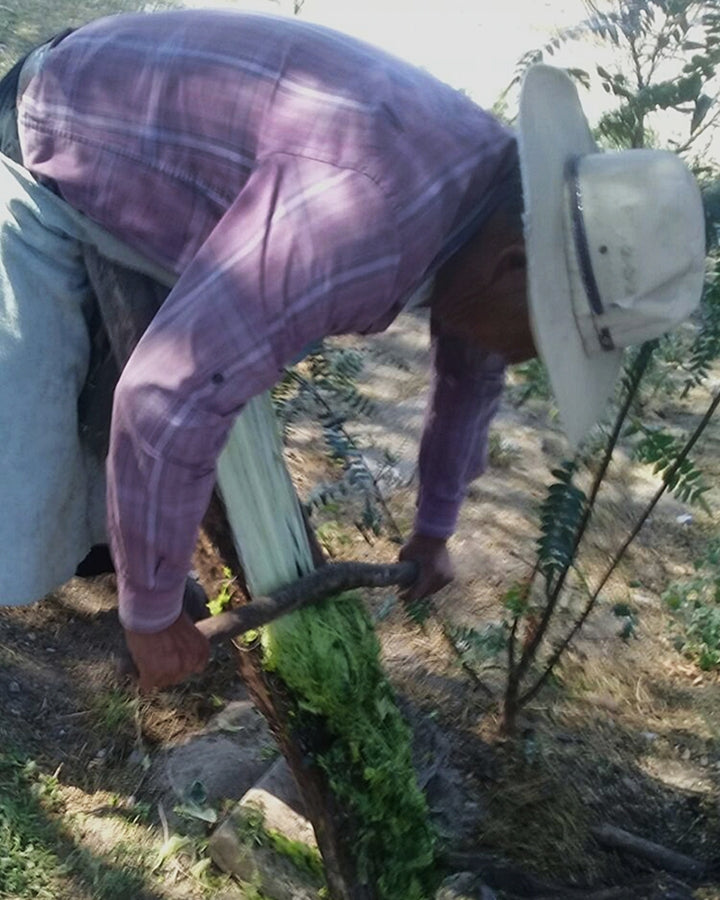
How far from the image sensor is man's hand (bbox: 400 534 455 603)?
7.64 feet

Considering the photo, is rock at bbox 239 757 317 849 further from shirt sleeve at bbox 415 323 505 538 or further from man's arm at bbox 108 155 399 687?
man's arm at bbox 108 155 399 687

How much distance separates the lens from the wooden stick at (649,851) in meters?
2.48

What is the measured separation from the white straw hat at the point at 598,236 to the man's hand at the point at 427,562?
2.41ft

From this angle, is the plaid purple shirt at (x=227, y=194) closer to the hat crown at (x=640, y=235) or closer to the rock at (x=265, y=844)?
the hat crown at (x=640, y=235)

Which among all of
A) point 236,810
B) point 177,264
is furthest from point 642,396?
point 177,264

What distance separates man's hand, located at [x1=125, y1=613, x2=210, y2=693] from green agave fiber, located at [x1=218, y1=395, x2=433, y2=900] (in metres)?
0.23

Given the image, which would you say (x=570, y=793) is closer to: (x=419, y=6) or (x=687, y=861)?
(x=687, y=861)

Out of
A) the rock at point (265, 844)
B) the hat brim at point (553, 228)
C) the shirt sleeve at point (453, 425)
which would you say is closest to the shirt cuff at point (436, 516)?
the shirt sleeve at point (453, 425)

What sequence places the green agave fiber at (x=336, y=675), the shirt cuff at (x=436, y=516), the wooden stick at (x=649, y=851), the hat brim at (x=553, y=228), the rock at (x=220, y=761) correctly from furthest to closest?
1. the rock at (x=220, y=761)
2. the wooden stick at (x=649, y=851)
3. the shirt cuff at (x=436, y=516)
4. the green agave fiber at (x=336, y=675)
5. the hat brim at (x=553, y=228)

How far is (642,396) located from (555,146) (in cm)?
268

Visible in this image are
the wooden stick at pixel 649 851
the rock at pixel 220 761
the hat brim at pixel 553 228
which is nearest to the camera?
the hat brim at pixel 553 228

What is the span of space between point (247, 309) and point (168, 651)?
2.01ft

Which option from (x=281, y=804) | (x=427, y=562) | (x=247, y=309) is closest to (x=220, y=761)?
(x=281, y=804)

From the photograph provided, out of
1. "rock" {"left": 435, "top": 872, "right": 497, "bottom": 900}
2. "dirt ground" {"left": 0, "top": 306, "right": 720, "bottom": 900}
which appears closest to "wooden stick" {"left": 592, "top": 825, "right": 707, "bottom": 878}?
"dirt ground" {"left": 0, "top": 306, "right": 720, "bottom": 900}
